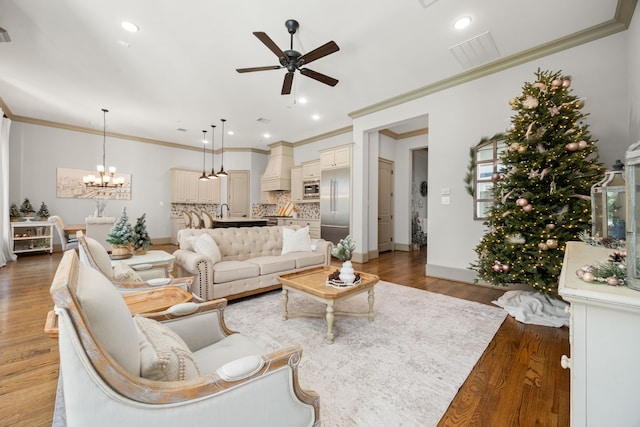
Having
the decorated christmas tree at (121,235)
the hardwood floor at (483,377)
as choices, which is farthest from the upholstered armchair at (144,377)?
the decorated christmas tree at (121,235)

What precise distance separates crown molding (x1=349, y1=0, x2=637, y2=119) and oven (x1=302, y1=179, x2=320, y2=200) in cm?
284

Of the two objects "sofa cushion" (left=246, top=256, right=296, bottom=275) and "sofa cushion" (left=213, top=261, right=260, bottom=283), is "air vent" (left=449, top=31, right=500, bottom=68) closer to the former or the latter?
"sofa cushion" (left=246, top=256, right=296, bottom=275)

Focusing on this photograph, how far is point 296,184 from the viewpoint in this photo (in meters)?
7.47

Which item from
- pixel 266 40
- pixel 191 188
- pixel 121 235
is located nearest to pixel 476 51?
pixel 266 40

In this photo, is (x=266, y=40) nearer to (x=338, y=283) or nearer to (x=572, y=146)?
(x=338, y=283)

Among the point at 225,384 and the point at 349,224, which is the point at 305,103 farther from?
the point at 225,384

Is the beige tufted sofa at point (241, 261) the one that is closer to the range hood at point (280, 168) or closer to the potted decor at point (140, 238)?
the potted decor at point (140, 238)

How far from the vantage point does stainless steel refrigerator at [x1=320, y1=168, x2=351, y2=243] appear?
5.77m

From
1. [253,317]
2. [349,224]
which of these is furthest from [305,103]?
[253,317]

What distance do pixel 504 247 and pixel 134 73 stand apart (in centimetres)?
564

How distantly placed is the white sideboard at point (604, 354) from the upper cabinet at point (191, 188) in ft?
29.3

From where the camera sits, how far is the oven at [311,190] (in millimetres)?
6879

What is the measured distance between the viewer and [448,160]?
416cm

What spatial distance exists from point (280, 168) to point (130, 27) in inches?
195
